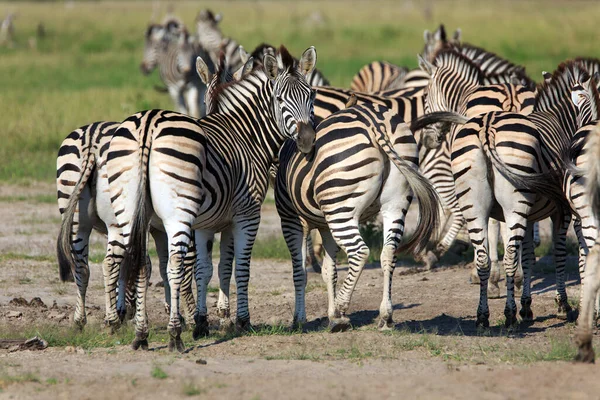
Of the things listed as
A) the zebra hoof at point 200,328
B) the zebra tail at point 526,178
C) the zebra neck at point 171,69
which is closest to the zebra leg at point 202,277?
the zebra hoof at point 200,328

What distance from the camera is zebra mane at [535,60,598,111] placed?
8.69 metres

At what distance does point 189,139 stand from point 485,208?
278 centimetres

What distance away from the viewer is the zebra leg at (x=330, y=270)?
7.96 m

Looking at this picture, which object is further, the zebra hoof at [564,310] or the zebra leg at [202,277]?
the zebra hoof at [564,310]

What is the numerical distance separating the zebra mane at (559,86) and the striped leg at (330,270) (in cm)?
256

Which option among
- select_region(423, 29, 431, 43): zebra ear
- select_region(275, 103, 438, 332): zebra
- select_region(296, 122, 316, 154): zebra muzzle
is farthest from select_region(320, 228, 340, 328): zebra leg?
select_region(423, 29, 431, 43): zebra ear

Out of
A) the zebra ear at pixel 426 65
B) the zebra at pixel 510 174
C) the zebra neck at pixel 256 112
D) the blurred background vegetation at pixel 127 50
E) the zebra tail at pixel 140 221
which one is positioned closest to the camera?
the zebra tail at pixel 140 221

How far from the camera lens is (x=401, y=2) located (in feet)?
205

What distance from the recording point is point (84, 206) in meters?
7.71

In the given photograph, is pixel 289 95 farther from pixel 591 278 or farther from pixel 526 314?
pixel 591 278

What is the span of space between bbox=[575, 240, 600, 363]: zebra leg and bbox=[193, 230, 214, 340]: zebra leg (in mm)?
3196

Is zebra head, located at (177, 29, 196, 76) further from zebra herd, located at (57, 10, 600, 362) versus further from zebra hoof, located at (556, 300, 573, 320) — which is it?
zebra hoof, located at (556, 300, 573, 320)

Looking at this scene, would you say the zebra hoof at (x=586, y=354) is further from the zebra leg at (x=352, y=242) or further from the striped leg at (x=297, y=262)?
the striped leg at (x=297, y=262)

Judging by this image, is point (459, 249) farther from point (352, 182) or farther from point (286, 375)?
point (286, 375)
